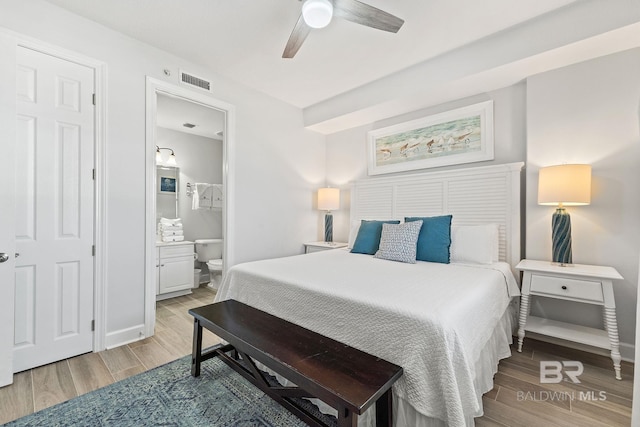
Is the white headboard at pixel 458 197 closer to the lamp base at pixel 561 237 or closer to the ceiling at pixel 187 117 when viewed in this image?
the lamp base at pixel 561 237

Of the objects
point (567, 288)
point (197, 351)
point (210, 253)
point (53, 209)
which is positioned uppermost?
point (53, 209)

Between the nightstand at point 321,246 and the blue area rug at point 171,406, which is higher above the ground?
the nightstand at point 321,246

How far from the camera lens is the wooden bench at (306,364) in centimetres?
111

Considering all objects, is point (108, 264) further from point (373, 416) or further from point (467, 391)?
point (467, 391)

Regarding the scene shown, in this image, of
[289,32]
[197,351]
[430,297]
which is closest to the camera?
[430,297]

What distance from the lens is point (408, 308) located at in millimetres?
1366

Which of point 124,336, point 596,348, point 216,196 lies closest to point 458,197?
point 596,348

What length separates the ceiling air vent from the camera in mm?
2865

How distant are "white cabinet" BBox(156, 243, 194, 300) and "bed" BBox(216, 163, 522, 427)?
1790 mm

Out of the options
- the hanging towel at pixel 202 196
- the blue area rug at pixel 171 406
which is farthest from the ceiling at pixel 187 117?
the blue area rug at pixel 171 406

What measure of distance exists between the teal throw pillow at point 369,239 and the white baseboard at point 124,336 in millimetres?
2230

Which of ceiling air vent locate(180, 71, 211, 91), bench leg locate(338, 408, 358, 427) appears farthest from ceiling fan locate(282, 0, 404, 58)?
bench leg locate(338, 408, 358, 427)

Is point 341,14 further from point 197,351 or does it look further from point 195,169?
point 195,169

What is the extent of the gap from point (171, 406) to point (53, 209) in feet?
5.70
